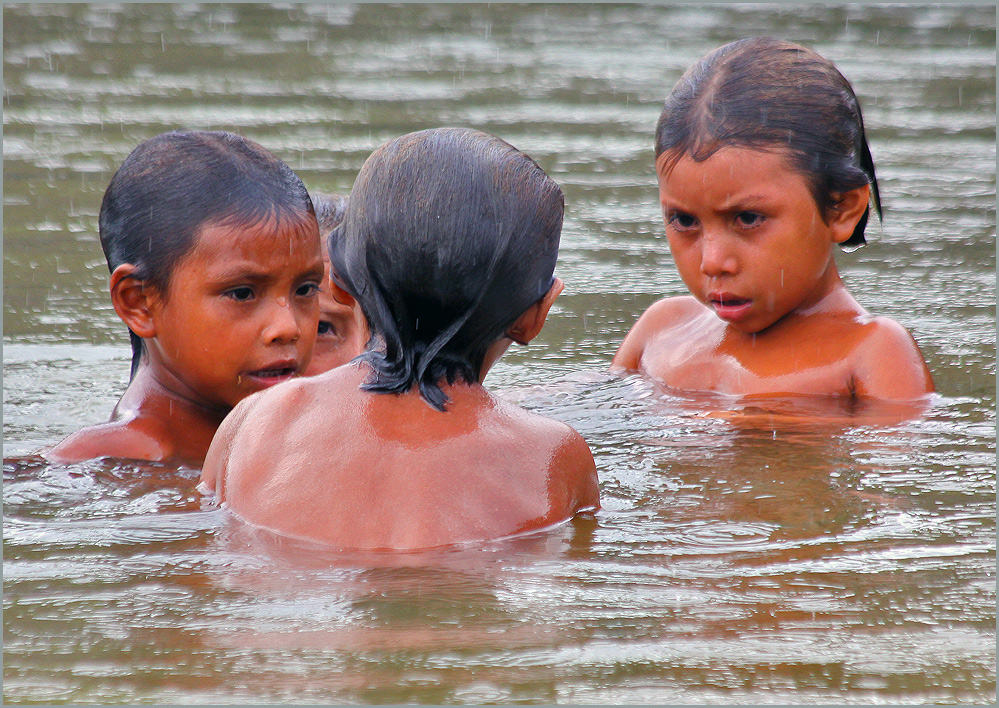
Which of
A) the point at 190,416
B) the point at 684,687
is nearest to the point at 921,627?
the point at 684,687

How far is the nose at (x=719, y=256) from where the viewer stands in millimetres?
4211

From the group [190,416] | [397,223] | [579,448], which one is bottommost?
[190,416]

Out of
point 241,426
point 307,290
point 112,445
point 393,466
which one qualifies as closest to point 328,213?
point 307,290

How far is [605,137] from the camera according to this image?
841 centimetres

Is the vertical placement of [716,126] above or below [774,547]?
above

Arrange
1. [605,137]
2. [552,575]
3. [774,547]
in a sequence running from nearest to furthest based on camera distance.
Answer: [552,575], [774,547], [605,137]

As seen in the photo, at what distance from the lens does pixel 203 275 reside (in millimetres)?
3807

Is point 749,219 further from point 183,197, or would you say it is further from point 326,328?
point 183,197

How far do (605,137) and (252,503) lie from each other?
5.93m

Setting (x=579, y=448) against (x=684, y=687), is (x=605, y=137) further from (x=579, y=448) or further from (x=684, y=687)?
(x=684, y=687)

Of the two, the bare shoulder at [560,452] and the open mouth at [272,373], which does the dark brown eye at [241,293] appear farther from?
the bare shoulder at [560,452]

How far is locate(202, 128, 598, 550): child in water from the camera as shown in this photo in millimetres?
2723

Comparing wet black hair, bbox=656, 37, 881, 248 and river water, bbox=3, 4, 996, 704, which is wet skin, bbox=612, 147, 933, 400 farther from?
river water, bbox=3, 4, 996, 704

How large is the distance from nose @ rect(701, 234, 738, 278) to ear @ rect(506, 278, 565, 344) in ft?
4.45
